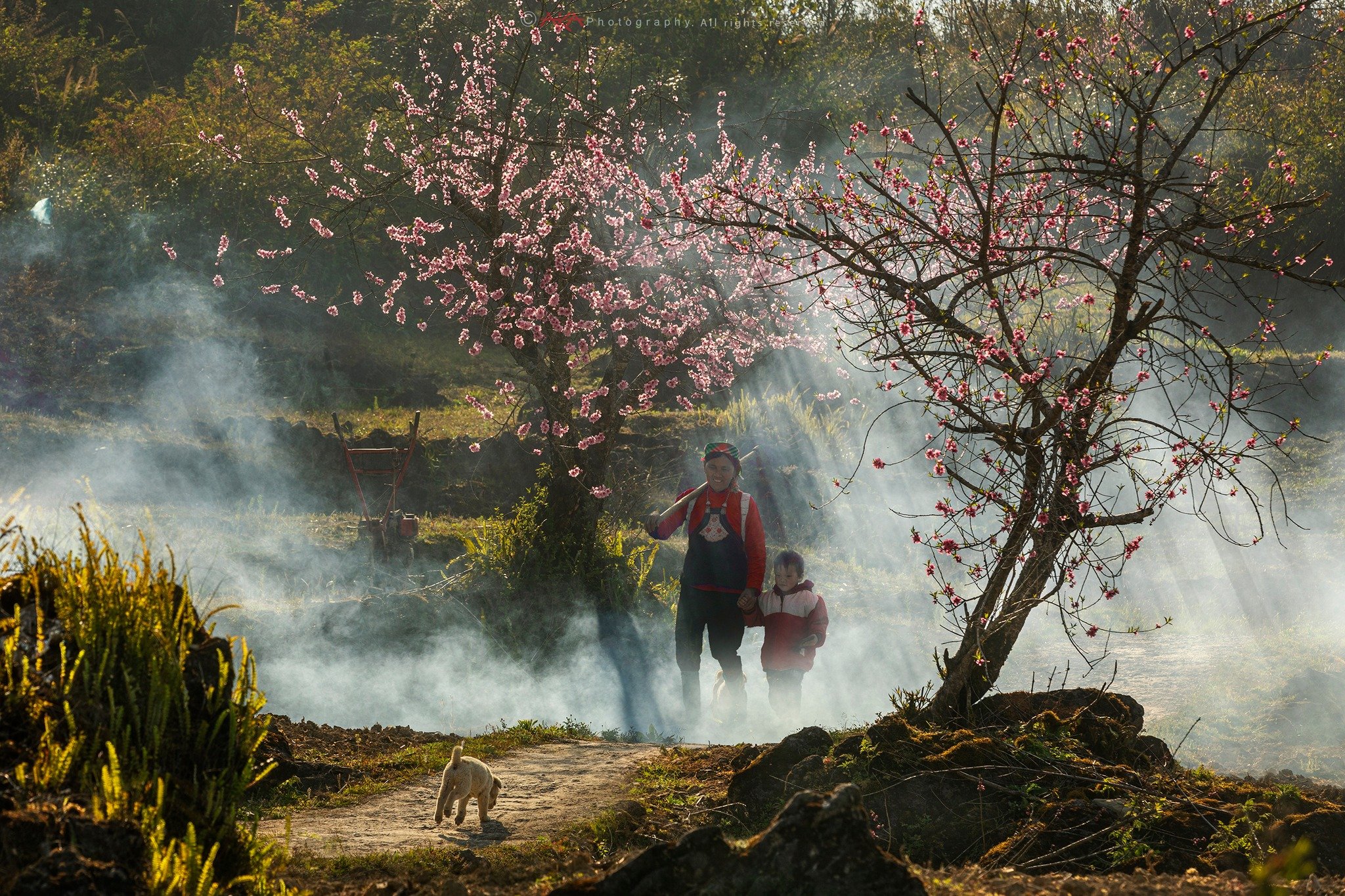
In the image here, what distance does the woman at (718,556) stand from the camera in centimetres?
785

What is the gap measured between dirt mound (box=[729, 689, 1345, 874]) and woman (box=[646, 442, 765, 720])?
212cm

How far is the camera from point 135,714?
10.7ft

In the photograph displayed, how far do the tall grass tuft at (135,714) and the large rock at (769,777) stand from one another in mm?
2275

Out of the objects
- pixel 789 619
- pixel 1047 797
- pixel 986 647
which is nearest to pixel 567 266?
pixel 789 619

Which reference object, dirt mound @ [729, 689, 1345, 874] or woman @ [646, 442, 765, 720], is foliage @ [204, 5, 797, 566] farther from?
dirt mound @ [729, 689, 1345, 874]

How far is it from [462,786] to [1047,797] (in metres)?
2.65

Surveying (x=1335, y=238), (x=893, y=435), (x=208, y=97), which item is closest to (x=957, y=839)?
(x=893, y=435)

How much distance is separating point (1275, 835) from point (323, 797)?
4.43 metres

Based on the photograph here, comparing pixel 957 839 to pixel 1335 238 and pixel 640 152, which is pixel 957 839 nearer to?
pixel 640 152

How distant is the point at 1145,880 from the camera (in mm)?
3654

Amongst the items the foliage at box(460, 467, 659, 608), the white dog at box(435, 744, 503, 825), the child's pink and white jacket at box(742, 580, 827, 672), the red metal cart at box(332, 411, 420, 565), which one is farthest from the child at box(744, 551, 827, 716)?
the red metal cart at box(332, 411, 420, 565)

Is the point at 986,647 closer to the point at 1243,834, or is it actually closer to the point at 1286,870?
the point at 1243,834

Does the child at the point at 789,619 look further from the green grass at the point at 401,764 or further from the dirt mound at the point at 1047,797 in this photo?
the dirt mound at the point at 1047,797

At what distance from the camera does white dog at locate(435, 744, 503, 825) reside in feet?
16.5
